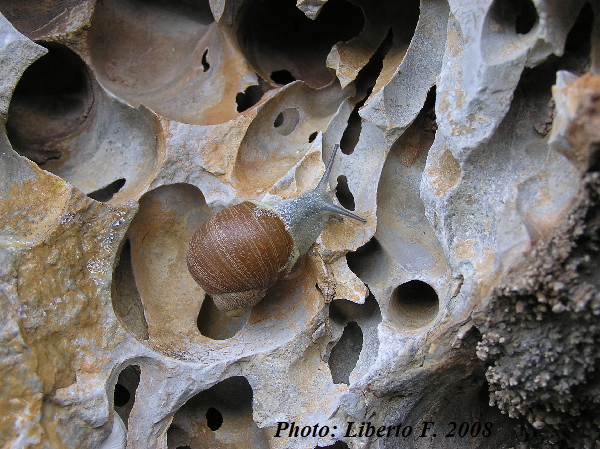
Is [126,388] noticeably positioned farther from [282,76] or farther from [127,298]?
[282,76]

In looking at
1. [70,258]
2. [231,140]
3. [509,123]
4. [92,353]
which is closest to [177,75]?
[231,140]

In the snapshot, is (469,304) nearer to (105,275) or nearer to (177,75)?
(105,275)

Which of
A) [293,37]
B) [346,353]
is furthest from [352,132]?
[346,353]

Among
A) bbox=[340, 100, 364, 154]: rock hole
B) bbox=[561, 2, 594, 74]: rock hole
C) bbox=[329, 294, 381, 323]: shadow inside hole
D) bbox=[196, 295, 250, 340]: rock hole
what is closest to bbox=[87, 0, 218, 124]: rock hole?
bbox=[340, 100, 364, 154]: rock hole

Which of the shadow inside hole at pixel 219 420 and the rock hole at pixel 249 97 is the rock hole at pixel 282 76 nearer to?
the rock hole at pixel 249 97

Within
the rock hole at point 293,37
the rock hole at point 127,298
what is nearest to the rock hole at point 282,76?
the rock hole at point 293,37
